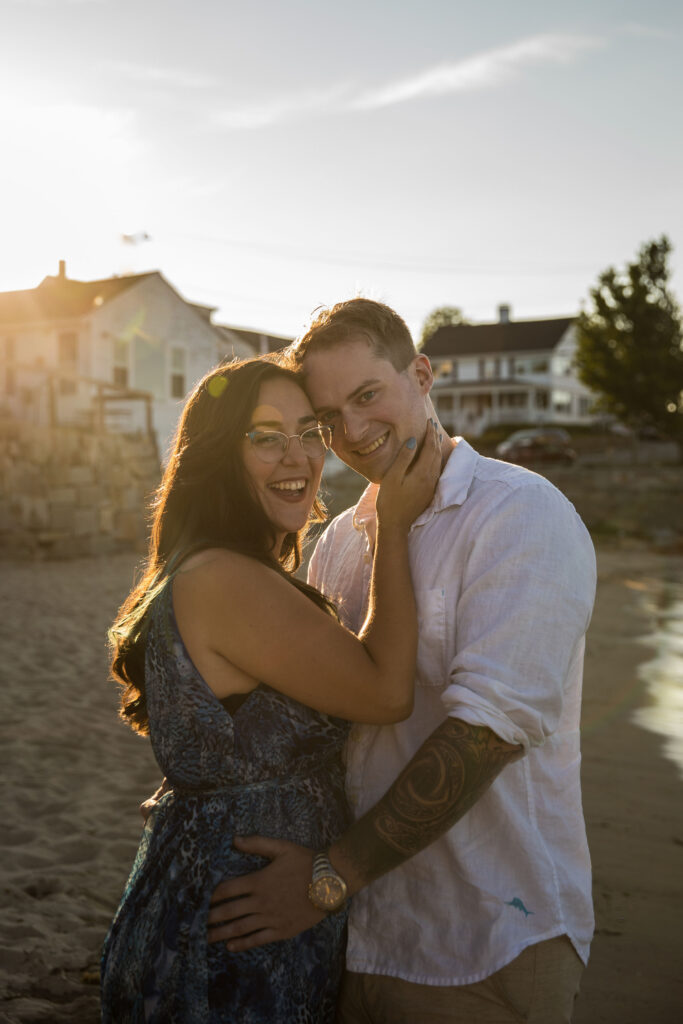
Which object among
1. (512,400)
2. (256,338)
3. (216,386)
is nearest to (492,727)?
(216,386)

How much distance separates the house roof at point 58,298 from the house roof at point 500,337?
29.6m

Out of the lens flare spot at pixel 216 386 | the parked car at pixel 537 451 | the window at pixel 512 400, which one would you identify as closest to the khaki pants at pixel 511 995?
the lens flare spot at pixel 216 386

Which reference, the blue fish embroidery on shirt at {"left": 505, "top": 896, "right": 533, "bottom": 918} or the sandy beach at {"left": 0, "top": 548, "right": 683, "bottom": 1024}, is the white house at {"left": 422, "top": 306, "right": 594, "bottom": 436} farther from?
the blue fish embroidery on shirt at {"left": 505, "top": 896, "right": 533, "bottom": 918}

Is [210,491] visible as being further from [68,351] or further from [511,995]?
[68,351]

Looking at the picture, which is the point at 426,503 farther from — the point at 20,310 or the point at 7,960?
the point at 20,310

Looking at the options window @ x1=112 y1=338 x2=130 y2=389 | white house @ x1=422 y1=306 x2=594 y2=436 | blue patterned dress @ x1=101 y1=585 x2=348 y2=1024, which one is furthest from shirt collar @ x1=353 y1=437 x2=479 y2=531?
white house @ x1=422 y1=306 x2=594 y2=436

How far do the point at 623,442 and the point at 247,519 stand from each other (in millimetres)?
44648

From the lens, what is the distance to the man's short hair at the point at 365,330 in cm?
291

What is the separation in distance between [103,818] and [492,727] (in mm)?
4610

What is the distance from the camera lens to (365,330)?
9.56 feet

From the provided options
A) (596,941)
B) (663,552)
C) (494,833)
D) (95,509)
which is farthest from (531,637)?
(663,552)

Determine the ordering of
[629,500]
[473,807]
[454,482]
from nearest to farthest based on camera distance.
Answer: [473,807] → [454,482] → [629,500]

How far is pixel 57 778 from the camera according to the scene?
22.3ft

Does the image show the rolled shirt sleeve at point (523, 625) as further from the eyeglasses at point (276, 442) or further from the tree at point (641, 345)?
the tree at point (641, 345)
